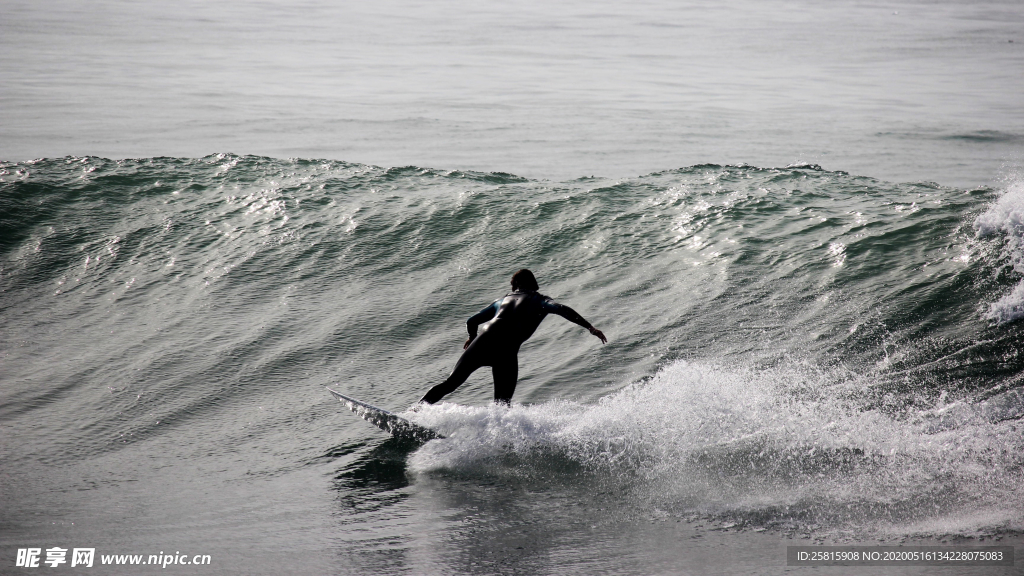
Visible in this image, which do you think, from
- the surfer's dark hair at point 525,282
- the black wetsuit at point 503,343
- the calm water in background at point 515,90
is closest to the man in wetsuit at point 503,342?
the black wetsuit at point 503,343

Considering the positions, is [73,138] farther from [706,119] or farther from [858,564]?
[858,564]

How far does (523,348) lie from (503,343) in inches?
90.0

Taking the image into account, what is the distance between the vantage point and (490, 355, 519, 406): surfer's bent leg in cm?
740

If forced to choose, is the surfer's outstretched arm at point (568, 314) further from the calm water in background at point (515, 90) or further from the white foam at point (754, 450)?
the calm water in background at point (515, 90)

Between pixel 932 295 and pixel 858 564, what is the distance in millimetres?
5585

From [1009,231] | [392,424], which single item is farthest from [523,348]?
[1009,231]

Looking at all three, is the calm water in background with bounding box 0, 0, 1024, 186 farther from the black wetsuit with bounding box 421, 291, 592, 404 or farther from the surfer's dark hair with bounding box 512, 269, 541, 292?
the black wetsuit with bounding box 421, 291, 592, 404

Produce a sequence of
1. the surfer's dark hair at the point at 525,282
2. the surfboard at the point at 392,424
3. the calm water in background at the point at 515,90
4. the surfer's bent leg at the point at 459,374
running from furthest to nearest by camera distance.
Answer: the calm water in background at the point at 515,90
the surfer's dark hair at the point at 525,282
the surfer's bent leg at the point at 459,374
the surfboard at the point at 392,424

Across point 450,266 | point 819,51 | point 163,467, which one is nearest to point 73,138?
point 450,266

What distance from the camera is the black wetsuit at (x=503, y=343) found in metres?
7.35

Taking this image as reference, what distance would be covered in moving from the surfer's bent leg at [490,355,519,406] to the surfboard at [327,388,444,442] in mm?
793

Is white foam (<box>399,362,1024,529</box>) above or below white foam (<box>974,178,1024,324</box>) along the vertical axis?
below

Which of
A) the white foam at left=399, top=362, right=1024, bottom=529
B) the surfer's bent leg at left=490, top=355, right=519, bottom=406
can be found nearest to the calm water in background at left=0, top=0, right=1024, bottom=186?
the surfer's bent leg at left=490, top=355, right=519, bottom=406

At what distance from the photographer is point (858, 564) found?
4922 millimetres
